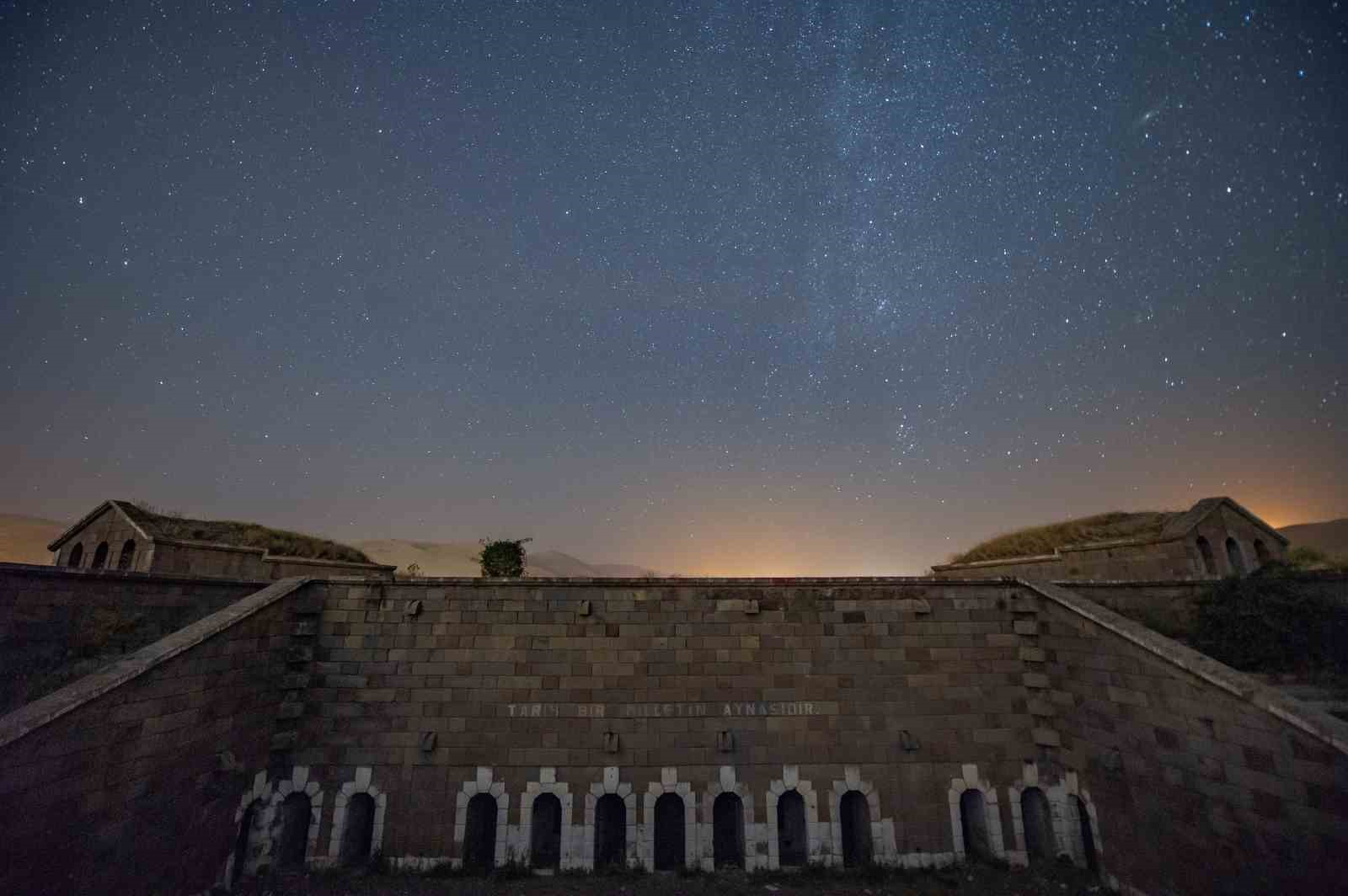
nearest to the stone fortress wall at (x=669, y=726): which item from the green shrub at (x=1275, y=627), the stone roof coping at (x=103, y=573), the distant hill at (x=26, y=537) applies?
the stone roof coping at (x=103, y=573)

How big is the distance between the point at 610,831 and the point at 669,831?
5.34ft

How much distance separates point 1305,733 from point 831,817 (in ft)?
27.7

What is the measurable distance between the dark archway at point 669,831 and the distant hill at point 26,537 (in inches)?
3680

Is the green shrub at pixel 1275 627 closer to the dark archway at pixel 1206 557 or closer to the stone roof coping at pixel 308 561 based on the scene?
the dark archway at pixel 1206 557

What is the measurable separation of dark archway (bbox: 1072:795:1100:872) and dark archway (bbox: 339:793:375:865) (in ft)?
53.1

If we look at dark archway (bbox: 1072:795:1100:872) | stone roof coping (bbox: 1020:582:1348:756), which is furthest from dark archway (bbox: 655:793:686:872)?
stone roof coping (bbox: 1020:582:1348:756)

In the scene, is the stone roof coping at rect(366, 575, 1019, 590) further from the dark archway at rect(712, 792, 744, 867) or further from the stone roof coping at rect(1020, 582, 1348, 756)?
the dark archway at rect(712, 792, 744, 867)

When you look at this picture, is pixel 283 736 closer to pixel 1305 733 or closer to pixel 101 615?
pixel 101 615

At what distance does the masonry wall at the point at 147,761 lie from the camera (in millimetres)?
7906

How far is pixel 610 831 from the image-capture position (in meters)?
13.1

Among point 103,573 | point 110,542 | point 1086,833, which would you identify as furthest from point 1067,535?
point 110,542

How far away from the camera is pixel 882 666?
13344 millimetres

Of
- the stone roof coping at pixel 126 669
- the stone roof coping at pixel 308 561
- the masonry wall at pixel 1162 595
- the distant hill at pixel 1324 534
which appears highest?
the distant hill at pixel 1324 534

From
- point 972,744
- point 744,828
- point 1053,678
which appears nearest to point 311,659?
point 744,828
